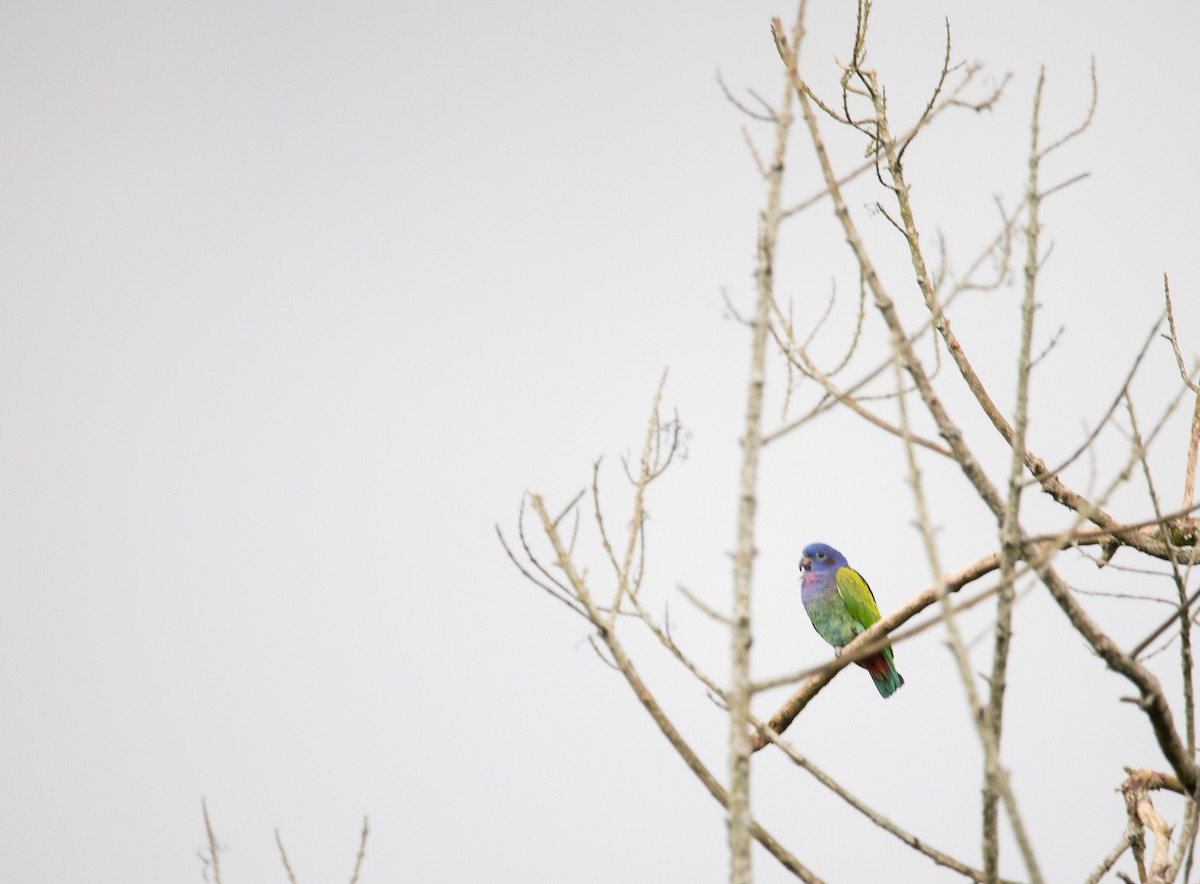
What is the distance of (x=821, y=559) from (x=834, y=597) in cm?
35

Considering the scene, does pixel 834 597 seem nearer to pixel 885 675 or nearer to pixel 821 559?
pixel 821 559

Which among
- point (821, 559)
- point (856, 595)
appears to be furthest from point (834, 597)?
point (821, 559)

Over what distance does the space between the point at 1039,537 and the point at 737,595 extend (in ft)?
2.37

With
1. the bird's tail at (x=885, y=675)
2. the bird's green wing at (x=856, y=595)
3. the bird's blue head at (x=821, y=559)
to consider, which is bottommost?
the bird's tail at (x=885, y=675)

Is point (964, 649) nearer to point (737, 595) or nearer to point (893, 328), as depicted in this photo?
point (737, 595)

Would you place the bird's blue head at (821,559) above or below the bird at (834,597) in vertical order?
above

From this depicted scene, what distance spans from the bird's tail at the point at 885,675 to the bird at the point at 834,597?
0.44 m

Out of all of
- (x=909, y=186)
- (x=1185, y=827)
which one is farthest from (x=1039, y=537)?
(x=909, y=186)

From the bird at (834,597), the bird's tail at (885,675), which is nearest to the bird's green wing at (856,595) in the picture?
the bird at (834,597)

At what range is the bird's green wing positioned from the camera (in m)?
8.74

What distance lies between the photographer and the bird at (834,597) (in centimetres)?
877

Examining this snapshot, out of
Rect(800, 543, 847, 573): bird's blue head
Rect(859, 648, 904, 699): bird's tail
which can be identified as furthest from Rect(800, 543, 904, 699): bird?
Rect(859, 648, 904, 699): bird's tail

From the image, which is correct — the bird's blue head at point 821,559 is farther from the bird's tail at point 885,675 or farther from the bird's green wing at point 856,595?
the bird's tail at point 885,675

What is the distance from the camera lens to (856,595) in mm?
8734
